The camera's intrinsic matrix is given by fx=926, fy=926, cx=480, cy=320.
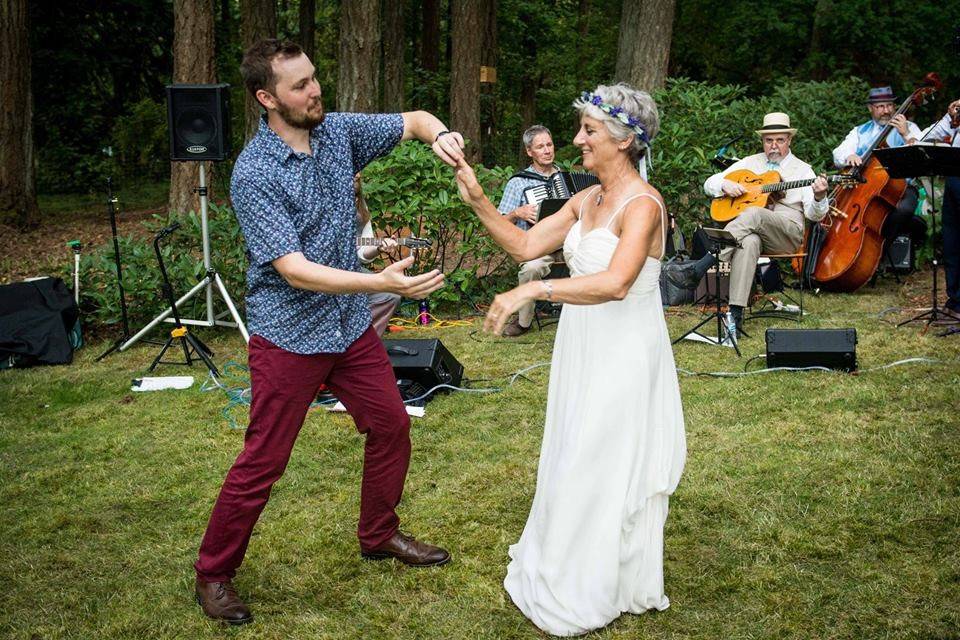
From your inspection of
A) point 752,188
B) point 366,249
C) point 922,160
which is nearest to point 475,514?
point 366,249

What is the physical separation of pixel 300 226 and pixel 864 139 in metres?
7.92

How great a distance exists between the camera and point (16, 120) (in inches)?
512

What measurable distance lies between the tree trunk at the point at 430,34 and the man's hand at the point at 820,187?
513 inches

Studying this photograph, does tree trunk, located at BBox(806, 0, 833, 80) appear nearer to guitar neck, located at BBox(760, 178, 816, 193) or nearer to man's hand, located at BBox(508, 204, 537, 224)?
guitar neck, located at BBox(760, 178, 816, 193)

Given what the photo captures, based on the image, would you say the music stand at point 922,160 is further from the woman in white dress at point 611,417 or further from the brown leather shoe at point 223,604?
the brown leather shoe at point 223,604

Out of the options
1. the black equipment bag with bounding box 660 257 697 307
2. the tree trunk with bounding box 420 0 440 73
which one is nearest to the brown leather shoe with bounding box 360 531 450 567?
the black equipment bag with bounding box 660 257 697 307

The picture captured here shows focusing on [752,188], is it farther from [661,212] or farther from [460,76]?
[460,76]

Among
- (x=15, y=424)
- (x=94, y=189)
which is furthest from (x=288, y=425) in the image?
(x=94, y=189)

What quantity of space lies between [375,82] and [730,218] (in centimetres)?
501

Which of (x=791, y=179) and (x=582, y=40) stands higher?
(x=582, y=40)

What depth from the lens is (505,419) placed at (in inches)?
238

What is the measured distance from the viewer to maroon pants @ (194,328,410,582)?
350 centimetres

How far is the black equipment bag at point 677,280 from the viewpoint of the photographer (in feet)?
27.3

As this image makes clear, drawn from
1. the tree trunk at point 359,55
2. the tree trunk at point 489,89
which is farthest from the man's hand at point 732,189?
the tree trunk at point 489,89
